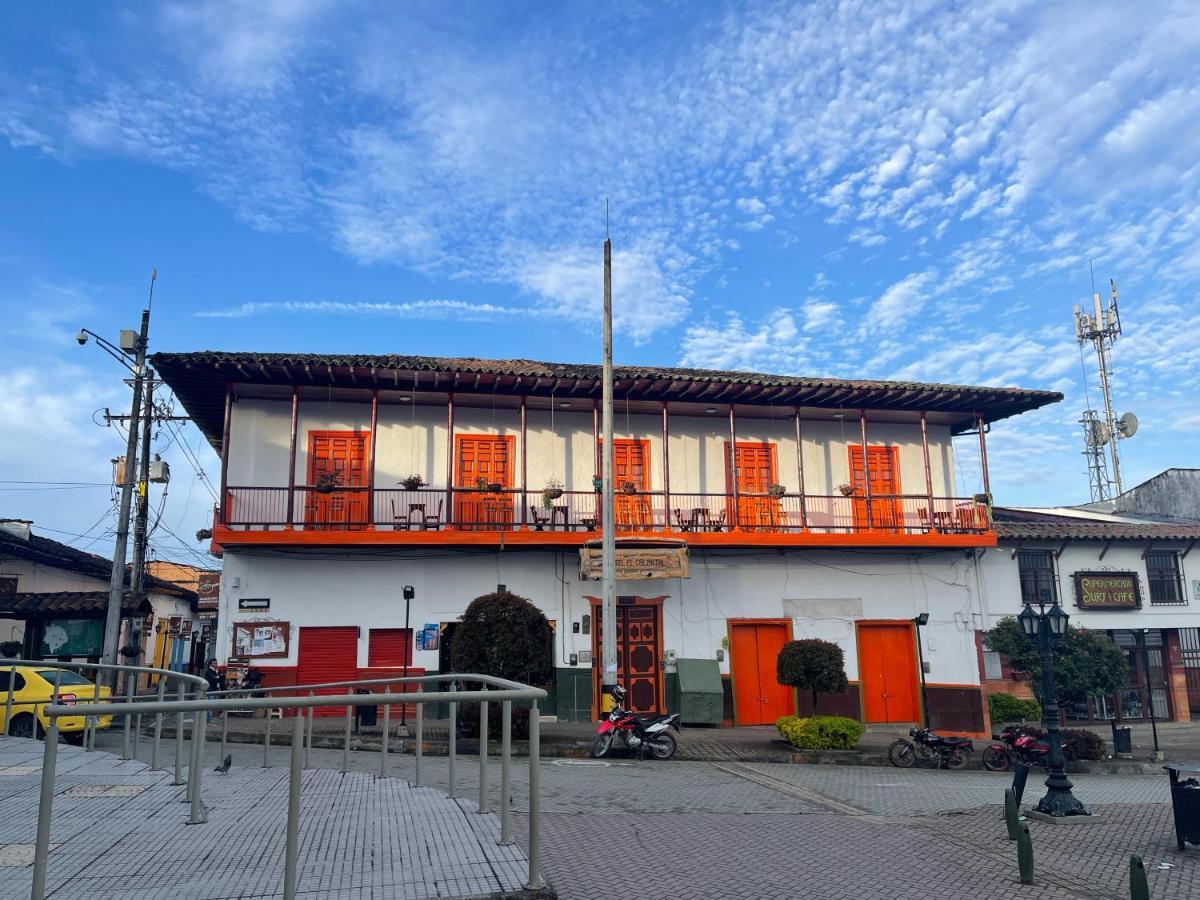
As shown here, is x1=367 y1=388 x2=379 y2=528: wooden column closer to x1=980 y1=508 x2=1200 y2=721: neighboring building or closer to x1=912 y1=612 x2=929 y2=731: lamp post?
x1=912 y1=612 x2=929 y2=731: lamp post

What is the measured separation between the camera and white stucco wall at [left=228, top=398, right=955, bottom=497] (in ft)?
67.4

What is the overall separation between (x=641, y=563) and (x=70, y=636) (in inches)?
595

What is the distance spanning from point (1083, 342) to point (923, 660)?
2715 cm

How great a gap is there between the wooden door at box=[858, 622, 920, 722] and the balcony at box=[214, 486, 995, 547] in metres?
2.33

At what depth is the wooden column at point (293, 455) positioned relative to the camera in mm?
19078

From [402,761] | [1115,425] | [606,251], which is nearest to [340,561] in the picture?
[402,761]

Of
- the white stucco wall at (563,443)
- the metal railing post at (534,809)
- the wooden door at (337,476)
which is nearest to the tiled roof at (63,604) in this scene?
the white stucco wall at (563,443)

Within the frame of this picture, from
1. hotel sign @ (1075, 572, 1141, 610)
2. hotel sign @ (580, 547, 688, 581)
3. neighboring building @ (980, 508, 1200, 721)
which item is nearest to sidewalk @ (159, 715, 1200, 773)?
hotel sign @ (580, 547, 688, 581)

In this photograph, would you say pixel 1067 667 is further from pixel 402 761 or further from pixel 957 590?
pixel 402 761

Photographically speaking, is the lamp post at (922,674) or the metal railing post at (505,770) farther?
the lamp post at (922,674)

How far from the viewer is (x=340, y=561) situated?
19.9 m

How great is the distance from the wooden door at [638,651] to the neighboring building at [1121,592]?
8.93 metres

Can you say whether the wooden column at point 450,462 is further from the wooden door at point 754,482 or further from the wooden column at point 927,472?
the wooden column at point 927,472

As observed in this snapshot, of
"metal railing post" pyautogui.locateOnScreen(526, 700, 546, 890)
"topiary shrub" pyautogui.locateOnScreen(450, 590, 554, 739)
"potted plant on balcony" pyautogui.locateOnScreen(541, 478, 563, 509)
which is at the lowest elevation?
"metal railing post" pyautogui.locateOnScreen(526, 700, 546, 890)
